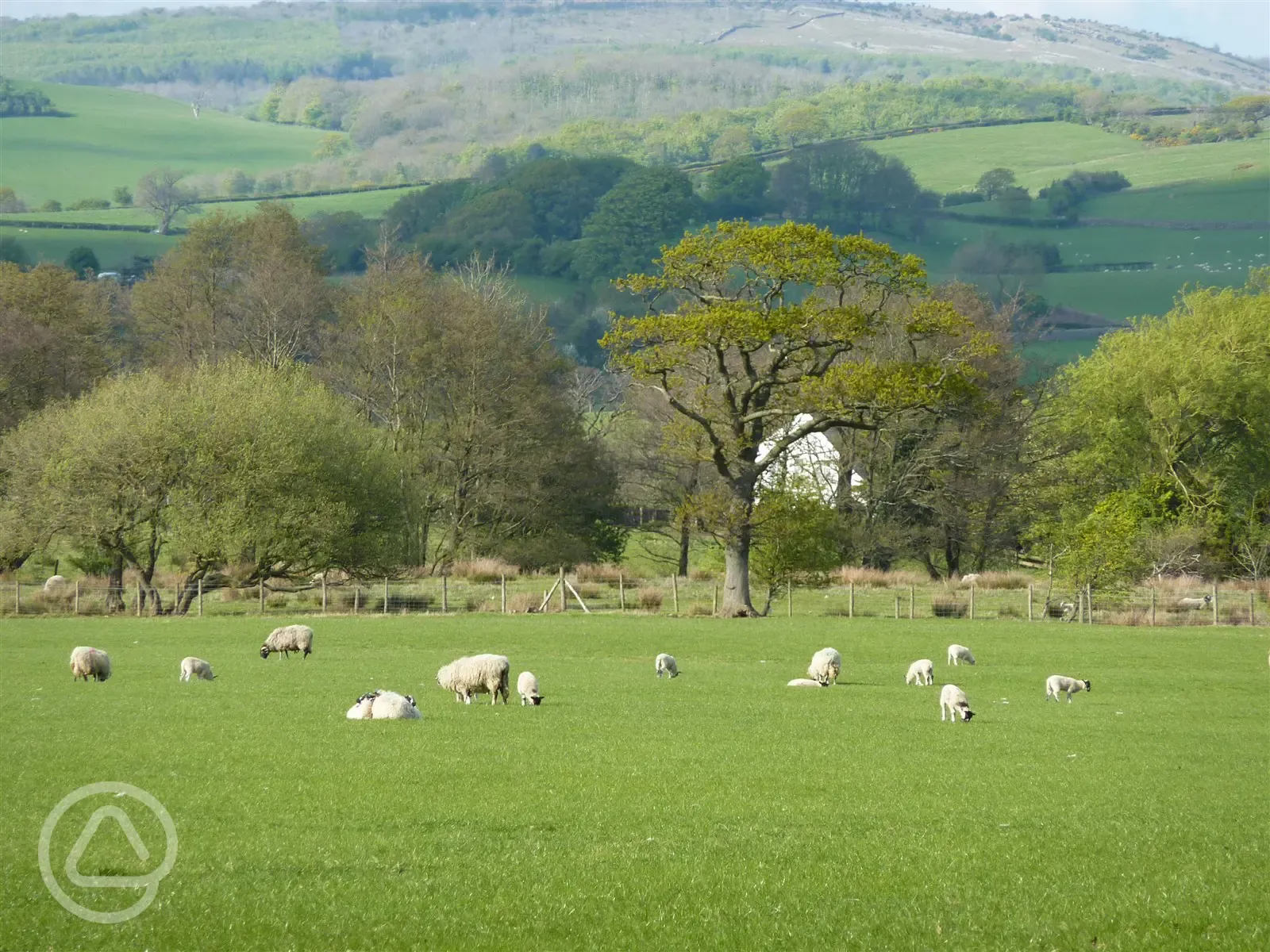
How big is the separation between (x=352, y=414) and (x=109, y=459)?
13002 millimetres

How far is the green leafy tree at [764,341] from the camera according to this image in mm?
49219

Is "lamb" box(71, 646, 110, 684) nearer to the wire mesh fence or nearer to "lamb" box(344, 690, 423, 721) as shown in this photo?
"lamb" box(344, 690, 423, 721)

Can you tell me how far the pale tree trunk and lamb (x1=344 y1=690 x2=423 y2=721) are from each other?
2921cm

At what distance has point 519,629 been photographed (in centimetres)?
4569

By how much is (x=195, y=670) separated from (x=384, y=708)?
851cm

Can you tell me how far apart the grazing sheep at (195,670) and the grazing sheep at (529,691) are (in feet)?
24.3

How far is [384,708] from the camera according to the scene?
76.6 feet

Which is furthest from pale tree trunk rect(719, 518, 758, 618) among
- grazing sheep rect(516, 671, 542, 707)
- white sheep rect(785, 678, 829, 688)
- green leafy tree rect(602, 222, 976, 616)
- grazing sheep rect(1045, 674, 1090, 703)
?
grazing sheep rect(516, 671, 542, 707)

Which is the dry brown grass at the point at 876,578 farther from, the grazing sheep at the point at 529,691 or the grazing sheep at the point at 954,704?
the grazing sheep at the point at 529,691

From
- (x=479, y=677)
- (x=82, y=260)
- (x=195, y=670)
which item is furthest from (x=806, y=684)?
(x=82, y=260)

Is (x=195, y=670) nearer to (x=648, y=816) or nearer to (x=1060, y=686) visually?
(x=648, y=816)

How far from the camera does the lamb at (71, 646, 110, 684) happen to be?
3008 cm

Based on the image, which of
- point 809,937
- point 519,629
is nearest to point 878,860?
point 809,937

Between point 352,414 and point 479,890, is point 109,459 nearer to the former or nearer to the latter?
point 352,414
